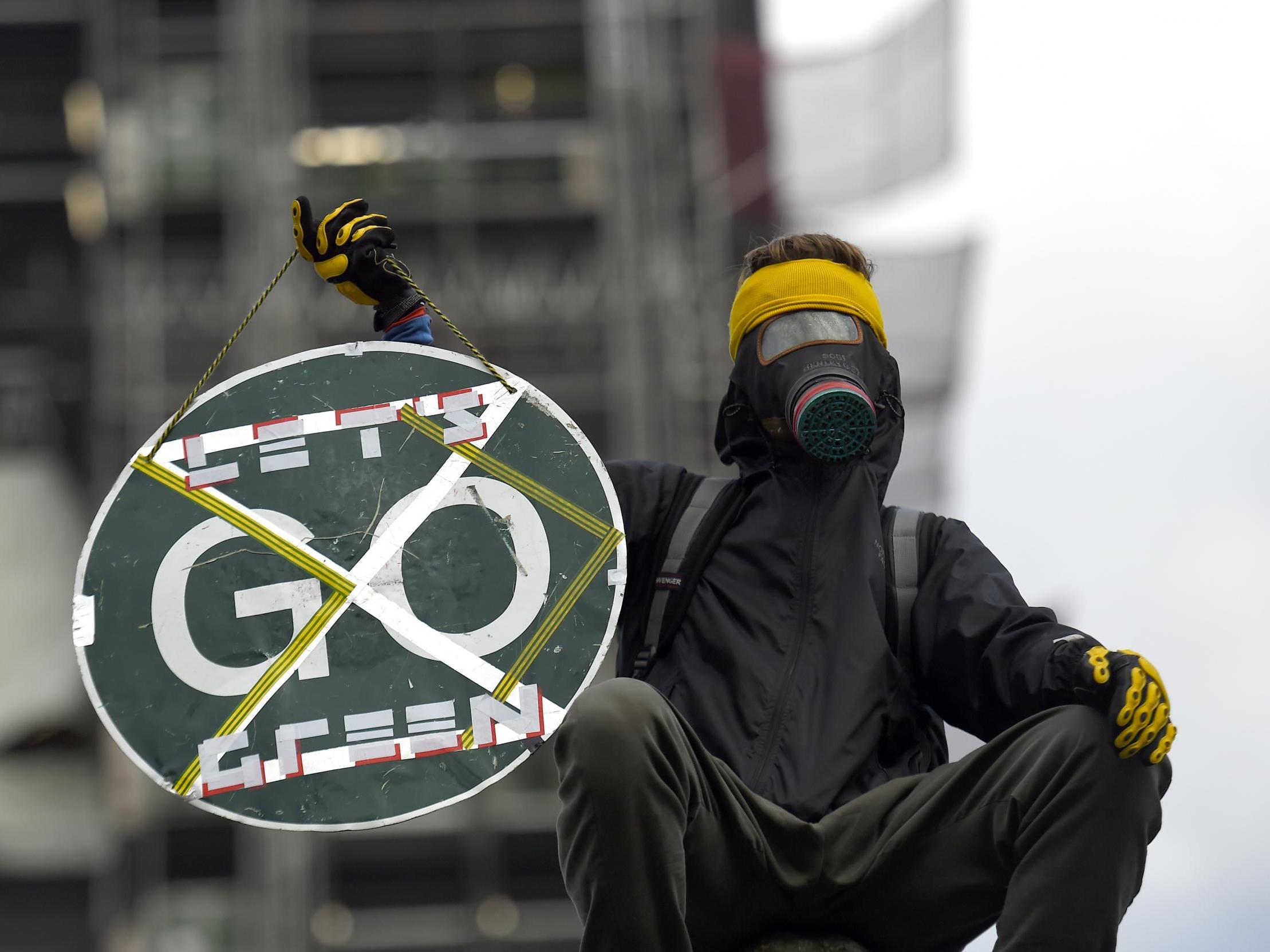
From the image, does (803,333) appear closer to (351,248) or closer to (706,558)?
(706,558)

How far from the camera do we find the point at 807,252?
4.62m

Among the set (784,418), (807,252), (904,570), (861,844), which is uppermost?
(807,252)

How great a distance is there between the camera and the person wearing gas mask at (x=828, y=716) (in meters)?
3.60

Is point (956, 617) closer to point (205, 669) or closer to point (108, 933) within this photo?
point (205, 669)

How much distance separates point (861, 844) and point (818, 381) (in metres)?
0.94

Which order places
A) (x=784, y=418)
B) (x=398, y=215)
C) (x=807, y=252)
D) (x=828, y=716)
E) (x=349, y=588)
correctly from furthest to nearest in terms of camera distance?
1. (x=398, y=215)
2. (x=807, y=252)
3. (x=784, y=418)
4. (x=349, y=588)
5. (x=828, y=716)

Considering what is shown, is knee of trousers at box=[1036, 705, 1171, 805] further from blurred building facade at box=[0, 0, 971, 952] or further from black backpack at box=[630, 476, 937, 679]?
blurred building facade at box=[0, 0, 971, 952]

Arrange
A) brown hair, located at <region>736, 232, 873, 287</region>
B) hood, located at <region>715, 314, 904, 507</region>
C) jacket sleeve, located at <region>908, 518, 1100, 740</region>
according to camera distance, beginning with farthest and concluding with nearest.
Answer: brown hair, located at <region>736, 232, 873, 287</region>, hood, located at <region>715, 314, 904, 507</region>, jacket sleeve, located at <region>908, 518, 1100, 740</region>

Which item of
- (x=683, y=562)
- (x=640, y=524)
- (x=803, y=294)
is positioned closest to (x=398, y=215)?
(x=803, y=294)

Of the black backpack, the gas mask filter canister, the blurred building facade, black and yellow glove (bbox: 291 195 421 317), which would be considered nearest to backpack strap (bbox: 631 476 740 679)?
the black backpack

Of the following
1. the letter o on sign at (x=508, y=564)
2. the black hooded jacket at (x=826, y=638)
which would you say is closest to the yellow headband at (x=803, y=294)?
the black hooded jacket at (x=826, y=638)

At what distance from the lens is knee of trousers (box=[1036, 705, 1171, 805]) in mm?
3617

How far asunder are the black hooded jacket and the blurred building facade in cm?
1355

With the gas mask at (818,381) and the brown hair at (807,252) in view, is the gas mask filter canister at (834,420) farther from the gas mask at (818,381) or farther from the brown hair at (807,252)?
the brown hair at (807,252)
